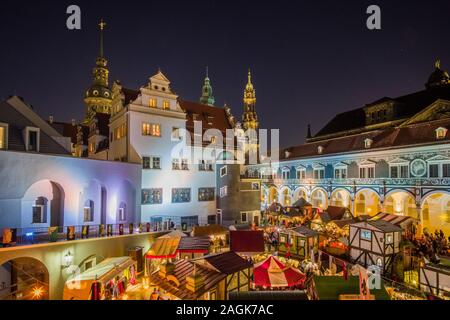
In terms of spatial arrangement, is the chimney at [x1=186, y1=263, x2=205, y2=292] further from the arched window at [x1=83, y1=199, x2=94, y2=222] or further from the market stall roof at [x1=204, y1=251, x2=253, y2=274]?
the arched window at [x1=83, y1=199, x2=94, y2=222]

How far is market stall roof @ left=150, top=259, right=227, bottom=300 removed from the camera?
9.29 metres

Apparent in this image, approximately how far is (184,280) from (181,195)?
54.7 ft

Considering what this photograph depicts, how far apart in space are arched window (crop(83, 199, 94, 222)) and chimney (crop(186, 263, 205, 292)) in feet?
Result: 49.8

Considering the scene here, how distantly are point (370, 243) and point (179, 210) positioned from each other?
17.1 meters

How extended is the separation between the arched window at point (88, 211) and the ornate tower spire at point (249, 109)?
209ft

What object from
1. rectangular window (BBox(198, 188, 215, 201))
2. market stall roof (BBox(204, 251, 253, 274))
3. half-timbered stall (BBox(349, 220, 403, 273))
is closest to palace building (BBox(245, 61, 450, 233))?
rectangular window (BBox(198, 188, 215, 201))

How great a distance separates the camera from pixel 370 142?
Result: 30312 mm

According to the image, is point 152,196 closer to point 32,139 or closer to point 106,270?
point 32,139

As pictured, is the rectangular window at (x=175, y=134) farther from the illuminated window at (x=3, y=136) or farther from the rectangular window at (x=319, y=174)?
the rectangular window at (x=319, y=174)

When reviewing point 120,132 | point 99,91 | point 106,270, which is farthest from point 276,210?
point 99,91

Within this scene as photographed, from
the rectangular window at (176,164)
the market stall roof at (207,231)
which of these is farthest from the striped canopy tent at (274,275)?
the rectangular window at (176,164)

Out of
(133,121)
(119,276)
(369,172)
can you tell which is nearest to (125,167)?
(133,121)

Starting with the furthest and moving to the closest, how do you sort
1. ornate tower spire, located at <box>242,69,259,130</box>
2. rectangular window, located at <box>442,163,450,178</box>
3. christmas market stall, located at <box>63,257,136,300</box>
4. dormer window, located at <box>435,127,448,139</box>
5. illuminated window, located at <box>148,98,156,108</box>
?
ornate tower spire, located at <box>242,69,259,130</box> → illuminated window, located at <box>148,98,156,108</box> → dormer window, located at <box>435,127,448,139</box> → rectangular window, located at <box>442,163,450,178</box> → christmas market stall, located at <box>63,257,136,300</box>
